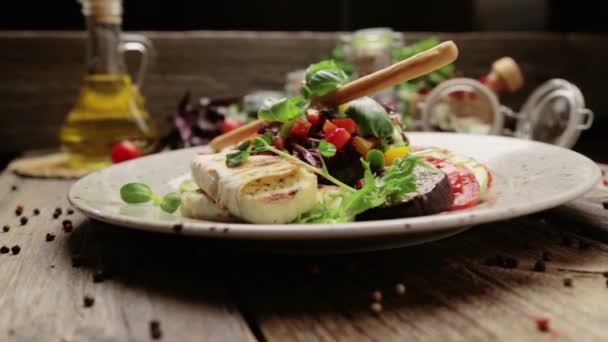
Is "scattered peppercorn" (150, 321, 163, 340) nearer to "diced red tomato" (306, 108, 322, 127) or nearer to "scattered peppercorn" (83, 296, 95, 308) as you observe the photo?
"scattered peppercorn" (83, 296, 95, 308)

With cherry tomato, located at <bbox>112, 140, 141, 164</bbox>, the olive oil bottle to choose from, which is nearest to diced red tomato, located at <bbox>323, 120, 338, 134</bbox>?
cherry tomato, located at <bbox>112, 140, 141, 164</bbox>

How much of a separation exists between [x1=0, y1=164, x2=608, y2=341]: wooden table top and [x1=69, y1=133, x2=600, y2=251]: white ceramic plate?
0.18 feet

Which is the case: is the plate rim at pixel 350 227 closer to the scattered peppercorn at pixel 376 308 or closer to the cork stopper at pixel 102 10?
the scattered peppercorn at pixel 376 308

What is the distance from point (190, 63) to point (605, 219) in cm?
213

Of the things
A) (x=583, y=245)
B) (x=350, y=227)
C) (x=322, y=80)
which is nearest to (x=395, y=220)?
(x=350, y=227)

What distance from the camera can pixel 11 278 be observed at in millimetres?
1049

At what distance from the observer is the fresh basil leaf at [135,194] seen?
4.04 ft

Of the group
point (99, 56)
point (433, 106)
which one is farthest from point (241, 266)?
point (99, 56)

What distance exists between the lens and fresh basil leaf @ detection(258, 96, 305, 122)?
4.25ft

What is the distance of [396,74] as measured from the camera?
1308mm

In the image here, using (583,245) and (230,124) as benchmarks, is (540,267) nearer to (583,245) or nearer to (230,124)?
(583,245)

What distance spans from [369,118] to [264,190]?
308 mm

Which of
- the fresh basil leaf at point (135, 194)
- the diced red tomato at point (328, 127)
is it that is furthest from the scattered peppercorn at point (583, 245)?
the fresh basil leaf at point (135, 194)

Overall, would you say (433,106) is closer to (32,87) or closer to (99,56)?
(99,56)
